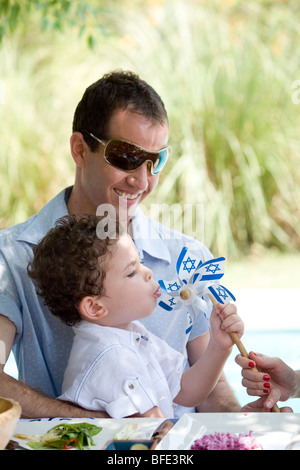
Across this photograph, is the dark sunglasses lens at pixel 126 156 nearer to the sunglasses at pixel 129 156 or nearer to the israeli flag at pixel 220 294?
the sunglasses at pixel 129 156

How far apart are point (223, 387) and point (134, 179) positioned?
1.01m

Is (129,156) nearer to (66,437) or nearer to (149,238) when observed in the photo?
(149,238)

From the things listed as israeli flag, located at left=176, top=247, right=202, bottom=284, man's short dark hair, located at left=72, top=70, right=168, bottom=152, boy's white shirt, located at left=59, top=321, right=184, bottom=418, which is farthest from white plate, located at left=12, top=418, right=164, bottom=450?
man's short dark hair, located at left=72, top=70, right=168, bottom=152

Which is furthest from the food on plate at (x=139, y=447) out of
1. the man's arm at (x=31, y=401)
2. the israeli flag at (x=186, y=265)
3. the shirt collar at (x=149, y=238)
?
the shirt collar at (x=149, y=238)

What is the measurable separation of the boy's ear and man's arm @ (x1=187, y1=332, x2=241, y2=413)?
756 mm

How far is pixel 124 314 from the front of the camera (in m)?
2.44

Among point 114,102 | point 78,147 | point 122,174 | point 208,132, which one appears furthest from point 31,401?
point 208,132

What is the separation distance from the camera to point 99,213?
10.0 ft

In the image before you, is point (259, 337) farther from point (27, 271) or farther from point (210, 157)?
point (27, 271)

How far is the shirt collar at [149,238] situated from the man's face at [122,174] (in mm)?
87

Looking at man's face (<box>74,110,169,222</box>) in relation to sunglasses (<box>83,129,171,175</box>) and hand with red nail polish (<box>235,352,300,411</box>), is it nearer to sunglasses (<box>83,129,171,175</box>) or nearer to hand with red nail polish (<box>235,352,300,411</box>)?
sunglasses (<box>83,129,171,175</box>)

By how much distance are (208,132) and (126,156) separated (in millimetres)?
5672

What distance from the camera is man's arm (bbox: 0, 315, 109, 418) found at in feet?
7.50
